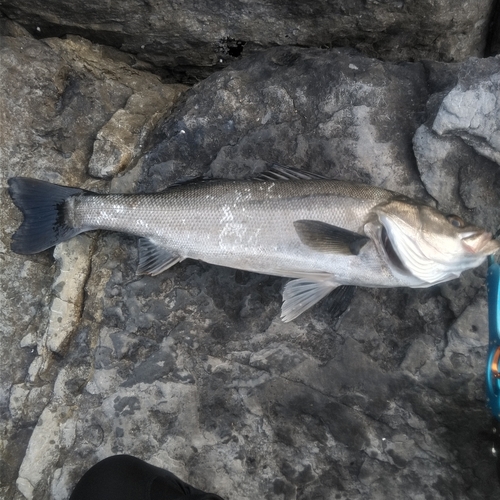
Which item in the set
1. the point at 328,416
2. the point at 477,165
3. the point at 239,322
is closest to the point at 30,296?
the point at 239,322

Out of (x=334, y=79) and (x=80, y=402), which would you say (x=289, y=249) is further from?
(x=80, y=402)

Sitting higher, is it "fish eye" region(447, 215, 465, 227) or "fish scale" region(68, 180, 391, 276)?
"fish eye" region(447, 215, 465, 227)

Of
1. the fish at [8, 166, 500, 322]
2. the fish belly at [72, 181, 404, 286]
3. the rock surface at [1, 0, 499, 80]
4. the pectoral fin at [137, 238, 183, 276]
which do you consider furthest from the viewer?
the rock surface at [1, 0, 499, 80]

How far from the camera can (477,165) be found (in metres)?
3.13

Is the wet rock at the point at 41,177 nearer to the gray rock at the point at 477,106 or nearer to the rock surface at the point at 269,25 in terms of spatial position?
the rock surface at the point at 269,25

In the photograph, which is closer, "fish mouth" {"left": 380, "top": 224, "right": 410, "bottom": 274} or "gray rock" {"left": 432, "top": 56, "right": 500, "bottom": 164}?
"fish mouth" {"left": 380, "top": 224, "right": 410, "bottom": 274}

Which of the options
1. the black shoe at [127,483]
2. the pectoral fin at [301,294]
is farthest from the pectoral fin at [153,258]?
the black shoe at [127,483]

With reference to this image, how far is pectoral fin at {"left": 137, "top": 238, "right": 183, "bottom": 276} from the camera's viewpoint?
3.20 meters

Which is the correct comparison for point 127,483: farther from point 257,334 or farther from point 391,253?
point 391,253

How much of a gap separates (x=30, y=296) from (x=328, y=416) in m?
2.16

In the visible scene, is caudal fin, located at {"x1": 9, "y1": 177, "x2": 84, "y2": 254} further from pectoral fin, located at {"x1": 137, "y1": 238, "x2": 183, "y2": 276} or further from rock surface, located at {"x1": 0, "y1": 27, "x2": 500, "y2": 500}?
pectoral fin, located at {"x1": 137, "y1": 238, "x2": 183, "y2": 276}

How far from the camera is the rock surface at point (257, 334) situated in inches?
118

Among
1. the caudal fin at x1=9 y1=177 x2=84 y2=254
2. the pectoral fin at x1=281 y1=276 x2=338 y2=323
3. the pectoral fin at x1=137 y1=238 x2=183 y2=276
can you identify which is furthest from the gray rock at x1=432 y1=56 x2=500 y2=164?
the caudal fin at x1=9 y1=177 x2=84 y2=254

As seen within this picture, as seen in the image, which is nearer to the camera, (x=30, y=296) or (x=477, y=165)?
(x=477, y=165)
